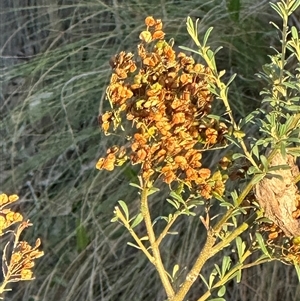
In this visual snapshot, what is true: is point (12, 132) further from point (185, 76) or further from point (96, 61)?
point (185, 76)

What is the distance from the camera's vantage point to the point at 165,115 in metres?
→ 0.51

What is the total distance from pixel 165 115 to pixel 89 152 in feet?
3.42

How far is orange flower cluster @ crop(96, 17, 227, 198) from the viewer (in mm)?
510

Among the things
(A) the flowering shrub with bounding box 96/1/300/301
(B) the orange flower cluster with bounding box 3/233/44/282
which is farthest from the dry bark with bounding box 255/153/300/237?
(B) the orange flower cluster with bounding box 3/233/44/282

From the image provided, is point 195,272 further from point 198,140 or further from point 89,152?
point 89,152

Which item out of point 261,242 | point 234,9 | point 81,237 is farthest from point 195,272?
point 234,9

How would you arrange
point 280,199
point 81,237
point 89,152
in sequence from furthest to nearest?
point 89,152
point 81,237
point 280,199

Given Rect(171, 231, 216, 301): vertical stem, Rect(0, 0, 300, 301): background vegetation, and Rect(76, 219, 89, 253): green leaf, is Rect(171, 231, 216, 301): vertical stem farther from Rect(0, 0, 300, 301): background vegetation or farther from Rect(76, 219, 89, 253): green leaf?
Rect(76, 219, 89, 253): green leaf

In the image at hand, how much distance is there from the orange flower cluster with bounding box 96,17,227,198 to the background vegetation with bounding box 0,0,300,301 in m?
0.70

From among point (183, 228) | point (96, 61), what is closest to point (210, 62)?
point (183, 228)

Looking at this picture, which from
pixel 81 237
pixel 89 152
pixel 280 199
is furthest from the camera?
pixel 89 152

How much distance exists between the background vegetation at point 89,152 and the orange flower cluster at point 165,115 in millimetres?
698

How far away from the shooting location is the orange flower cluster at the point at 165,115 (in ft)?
1.67

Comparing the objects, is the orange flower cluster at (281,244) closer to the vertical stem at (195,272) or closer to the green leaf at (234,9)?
the vertical stem at (195,272)
